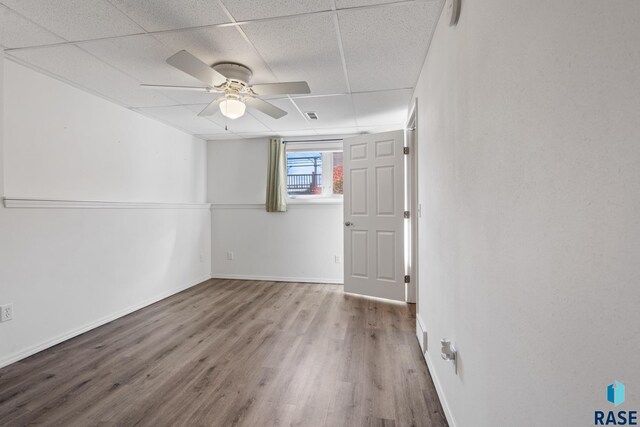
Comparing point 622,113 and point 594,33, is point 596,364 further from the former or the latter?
point 594,33

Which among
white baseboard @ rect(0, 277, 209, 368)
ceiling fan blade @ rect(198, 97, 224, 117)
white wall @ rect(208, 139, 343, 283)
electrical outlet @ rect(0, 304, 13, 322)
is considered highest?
ceiling fan blade @ rect(198, 97, 224, 117)

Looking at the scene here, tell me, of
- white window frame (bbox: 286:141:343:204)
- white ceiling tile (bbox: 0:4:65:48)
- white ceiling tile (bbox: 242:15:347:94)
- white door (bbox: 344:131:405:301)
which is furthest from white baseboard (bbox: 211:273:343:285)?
white ceiling tile (bbox: 0:4:65:48)

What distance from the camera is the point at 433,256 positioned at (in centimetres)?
195

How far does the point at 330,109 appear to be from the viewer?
10.8 feet

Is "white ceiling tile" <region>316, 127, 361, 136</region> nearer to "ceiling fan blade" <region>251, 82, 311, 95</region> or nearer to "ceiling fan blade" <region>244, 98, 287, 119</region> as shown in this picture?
"ceiling fan blade" <region>244, 98, 287, 119</region>

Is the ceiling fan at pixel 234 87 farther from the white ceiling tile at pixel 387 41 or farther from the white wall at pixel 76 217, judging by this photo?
the white wall at pixel 76 217

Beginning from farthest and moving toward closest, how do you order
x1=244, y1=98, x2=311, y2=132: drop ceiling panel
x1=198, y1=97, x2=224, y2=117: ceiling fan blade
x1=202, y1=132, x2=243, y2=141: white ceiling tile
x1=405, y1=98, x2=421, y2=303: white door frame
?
x1=202, y1=132, x2=243, y2=141: white ceiling tile → x1=405, y1=98, x2=421, y2=303: white door frame → x1=244, y1=98, x2=311, y2=132: drop ceiling panel → x1=198, y1=97, x2=224, y2=117: ceiling fan blade

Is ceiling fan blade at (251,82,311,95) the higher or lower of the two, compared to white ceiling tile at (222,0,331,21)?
lower

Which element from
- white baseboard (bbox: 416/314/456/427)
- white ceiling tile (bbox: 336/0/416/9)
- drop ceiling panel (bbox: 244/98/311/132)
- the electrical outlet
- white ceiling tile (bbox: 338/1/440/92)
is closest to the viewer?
white baseboard (bbox: 416/314/456/427)

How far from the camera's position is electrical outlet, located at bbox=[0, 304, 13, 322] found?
6.87ft

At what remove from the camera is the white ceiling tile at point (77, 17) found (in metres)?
1.60

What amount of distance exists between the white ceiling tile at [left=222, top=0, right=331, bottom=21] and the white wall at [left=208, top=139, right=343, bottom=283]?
118 inches

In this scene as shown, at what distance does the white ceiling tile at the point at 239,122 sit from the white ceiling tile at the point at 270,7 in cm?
162

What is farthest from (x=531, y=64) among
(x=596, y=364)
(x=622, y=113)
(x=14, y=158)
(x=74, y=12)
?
(x=14, y=158)
